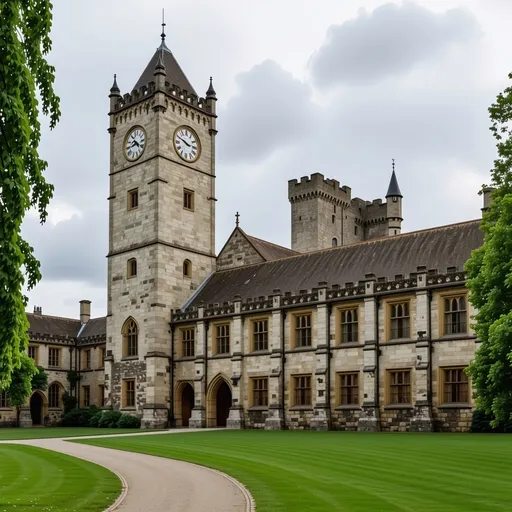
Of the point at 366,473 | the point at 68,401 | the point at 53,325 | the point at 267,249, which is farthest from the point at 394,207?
the point at 366,473

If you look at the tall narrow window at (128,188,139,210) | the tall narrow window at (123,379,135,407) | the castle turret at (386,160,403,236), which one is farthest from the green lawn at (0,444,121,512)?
the castle turret at (386,160,403,236)

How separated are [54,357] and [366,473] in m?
51.3

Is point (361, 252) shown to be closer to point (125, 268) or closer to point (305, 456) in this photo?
point (125, 268)

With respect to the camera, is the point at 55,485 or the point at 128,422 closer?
the point at 55,485

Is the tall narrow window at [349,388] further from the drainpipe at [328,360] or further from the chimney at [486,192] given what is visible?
the chimney at [486,192]

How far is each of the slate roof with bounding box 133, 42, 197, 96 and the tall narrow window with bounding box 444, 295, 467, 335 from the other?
2728 centimetres

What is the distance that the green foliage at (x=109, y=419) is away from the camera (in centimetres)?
5028

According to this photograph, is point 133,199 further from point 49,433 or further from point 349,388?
point 349,388

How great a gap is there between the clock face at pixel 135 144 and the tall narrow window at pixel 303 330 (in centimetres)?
1827

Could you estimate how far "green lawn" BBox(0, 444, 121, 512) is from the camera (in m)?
13.3

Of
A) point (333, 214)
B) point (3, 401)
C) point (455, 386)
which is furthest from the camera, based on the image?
point (333, 214)

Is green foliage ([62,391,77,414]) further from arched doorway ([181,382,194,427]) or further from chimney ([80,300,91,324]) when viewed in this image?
arched doorway ([181,382,194,427])

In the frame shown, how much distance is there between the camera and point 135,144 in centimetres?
5484

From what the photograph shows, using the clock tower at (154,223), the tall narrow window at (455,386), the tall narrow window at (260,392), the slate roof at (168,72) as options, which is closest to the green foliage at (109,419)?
the clock tower at (154,223)
